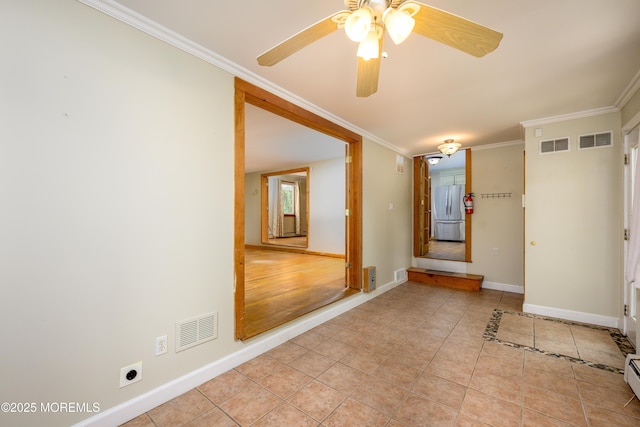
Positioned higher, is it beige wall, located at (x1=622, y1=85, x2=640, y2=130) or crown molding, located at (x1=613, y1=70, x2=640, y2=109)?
crown molding, located at (x1=613, y1=70, x2=640, y2=109)

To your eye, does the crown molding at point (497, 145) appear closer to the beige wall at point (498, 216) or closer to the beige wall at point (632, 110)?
the beige wall at point (498, 216)

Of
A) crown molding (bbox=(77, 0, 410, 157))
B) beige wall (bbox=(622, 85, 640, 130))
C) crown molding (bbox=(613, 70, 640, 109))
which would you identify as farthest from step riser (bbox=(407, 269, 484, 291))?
crown molding (bbox=(77, 0, 410, 157))

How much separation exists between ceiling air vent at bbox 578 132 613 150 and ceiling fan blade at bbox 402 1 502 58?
2.92 meters

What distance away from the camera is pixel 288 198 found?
35.7ft

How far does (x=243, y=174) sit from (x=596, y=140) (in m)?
3.91

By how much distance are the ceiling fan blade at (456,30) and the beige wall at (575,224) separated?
285cm

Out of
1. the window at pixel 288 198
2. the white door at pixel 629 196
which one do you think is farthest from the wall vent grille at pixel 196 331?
the window at pixel 288 198

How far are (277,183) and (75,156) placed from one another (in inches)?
333

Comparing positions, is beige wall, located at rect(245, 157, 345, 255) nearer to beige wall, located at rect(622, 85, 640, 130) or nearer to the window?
the window

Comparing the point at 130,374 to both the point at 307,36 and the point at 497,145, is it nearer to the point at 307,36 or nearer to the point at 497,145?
the point at 307,36

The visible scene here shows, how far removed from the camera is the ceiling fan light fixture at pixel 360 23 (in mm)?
1052

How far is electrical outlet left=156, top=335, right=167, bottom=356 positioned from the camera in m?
1.65

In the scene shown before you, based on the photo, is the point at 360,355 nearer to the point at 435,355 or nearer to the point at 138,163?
the point at 435,355

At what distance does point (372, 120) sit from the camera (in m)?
3.26
